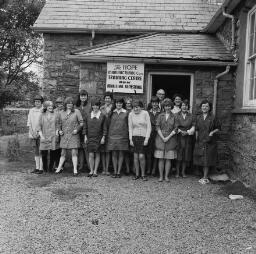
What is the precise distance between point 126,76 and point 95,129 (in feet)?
5.50

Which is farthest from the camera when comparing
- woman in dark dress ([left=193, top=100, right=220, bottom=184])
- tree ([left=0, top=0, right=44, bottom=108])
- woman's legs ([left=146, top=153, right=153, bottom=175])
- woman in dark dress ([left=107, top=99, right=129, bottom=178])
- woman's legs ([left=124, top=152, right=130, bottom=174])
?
tree ([left=0, top=0, right=44, bottom=108])

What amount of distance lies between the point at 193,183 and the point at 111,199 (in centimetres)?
205

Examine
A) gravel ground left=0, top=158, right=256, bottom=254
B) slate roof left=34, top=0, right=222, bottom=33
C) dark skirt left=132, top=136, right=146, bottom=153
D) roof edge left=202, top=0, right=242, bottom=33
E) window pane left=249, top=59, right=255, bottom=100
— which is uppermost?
slate roof left=34, top=0, right=222, bottom=33

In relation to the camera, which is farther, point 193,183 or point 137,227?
point 193,183

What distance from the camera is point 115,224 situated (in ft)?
14.4

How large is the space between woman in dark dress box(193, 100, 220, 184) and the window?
2.72ft

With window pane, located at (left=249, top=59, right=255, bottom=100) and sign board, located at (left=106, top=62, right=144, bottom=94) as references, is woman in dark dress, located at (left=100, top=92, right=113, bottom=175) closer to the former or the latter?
sign board, located at (left=106, top=62, right=144, bottom=94)

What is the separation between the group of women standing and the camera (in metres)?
6.92

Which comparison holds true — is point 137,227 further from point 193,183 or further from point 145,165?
point 145,165

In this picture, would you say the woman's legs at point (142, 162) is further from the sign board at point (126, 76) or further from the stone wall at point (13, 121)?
the stone wall at point (13, 121)

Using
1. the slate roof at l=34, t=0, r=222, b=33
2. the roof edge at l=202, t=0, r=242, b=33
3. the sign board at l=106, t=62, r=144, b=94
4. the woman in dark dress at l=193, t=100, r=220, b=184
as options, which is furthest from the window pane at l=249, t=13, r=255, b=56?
the slate roof at l=34, t=0, r=222, b=33

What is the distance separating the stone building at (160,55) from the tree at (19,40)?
6.43m

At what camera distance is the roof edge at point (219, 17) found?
7295mm

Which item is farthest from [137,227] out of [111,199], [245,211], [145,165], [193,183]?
[145,165]
